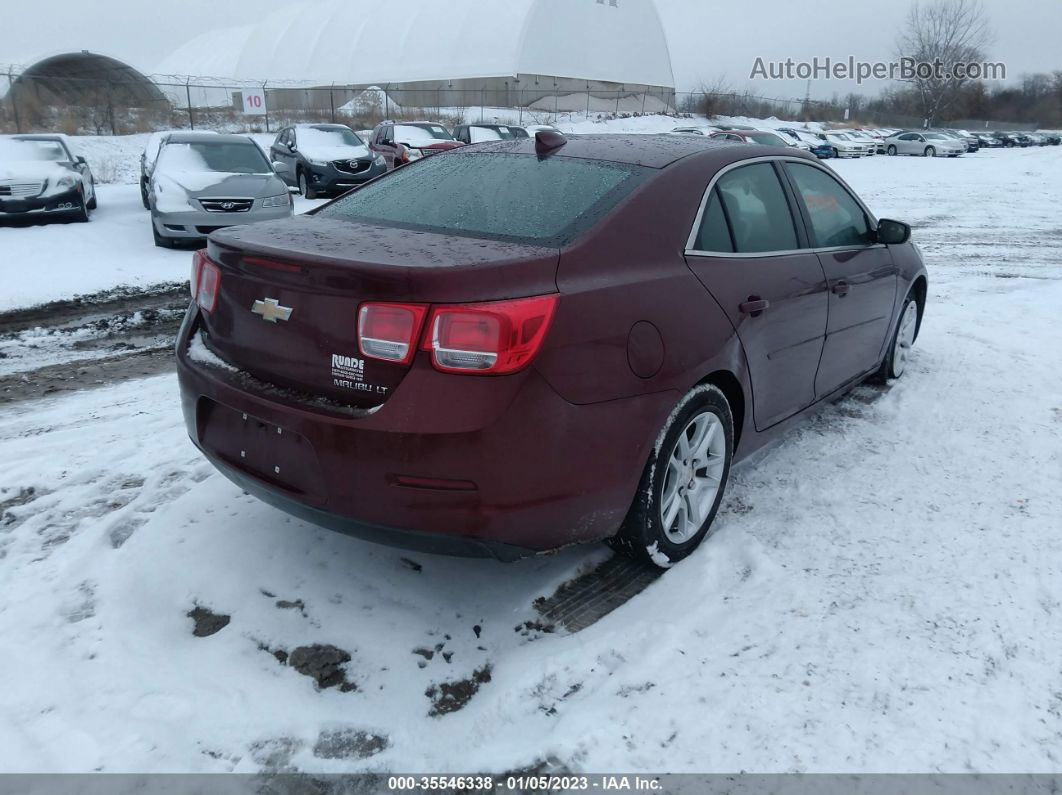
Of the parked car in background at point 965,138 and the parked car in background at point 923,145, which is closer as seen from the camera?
the parked car in background at point 923,145

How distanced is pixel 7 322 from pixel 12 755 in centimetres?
604

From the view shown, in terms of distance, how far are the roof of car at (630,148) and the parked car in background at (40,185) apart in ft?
34.9

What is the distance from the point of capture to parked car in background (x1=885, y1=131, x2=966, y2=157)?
40156 mm

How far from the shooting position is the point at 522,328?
7.83ft

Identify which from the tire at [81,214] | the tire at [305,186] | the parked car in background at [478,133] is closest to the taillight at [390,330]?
the tire at [81,214]

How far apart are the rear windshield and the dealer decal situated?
0.71 metres

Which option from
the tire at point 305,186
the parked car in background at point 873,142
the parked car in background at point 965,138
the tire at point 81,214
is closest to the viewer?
the tire at point 81,214

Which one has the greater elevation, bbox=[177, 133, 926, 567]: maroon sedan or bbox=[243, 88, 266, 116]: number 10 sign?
bbox=[243, 88, 266, 116]: number 10 sign

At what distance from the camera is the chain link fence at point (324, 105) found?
30594 mm

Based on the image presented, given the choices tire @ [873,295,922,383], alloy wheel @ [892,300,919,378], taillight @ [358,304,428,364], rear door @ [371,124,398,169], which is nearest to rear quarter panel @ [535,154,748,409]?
taillight @ [358,304,428,364]

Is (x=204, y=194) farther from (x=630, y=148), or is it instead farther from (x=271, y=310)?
(x=271, y=310)

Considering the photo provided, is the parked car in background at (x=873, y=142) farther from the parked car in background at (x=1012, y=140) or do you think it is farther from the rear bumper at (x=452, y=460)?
the rear bumper at (x=452, y=460)

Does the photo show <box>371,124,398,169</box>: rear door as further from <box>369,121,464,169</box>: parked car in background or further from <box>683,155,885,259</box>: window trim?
<box>683,155,885,259</box>: window trim

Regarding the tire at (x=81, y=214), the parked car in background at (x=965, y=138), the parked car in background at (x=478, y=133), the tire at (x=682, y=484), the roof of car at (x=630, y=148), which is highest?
the parked car in background at (x=965, y=138)
